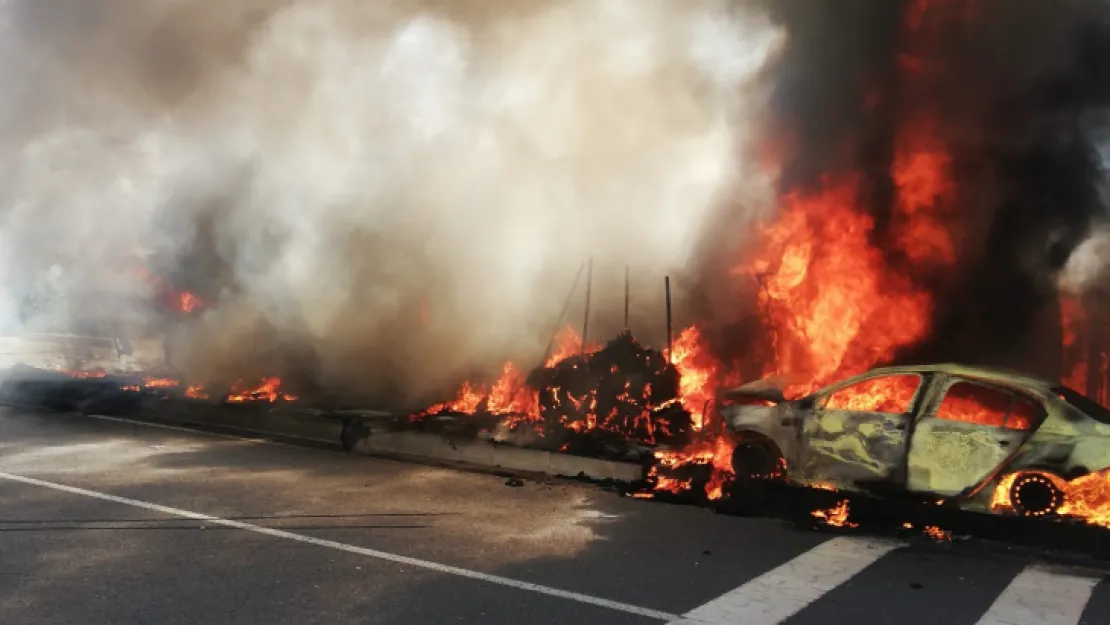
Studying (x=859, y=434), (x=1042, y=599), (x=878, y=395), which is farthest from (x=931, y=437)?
(x=1042, y=599)

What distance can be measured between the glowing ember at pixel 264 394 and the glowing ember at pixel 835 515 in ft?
28.9

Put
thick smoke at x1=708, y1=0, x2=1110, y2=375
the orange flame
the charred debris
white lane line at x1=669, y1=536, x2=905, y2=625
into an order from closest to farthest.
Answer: white lane line at x1=669, y1=536, x2=905, y2=625, the charred debris, thick smoke at x1=708, y1=0, x2=1110, y2=375, the orange flame

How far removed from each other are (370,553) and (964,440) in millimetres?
4704

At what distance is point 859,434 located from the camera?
687 cm

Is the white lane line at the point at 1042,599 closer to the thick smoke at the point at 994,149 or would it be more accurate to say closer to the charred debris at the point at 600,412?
the charred debris at the point at 600,412

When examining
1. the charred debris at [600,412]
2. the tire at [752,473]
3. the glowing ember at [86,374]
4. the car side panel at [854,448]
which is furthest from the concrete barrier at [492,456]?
the glowing ember at [86,374]

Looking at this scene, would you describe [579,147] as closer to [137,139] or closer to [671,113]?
[671,113]

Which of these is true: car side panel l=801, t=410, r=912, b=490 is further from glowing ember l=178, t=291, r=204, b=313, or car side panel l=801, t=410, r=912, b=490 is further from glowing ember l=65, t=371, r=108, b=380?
glowing ember l=65, t=371, r=108, b=380

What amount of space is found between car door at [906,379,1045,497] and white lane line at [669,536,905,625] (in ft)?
2.25

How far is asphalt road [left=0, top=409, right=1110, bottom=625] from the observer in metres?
4.54

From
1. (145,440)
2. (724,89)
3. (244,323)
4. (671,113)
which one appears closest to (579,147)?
(671,113)

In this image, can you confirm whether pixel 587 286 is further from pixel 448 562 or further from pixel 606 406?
pixel 448 562

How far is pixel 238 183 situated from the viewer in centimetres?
1599

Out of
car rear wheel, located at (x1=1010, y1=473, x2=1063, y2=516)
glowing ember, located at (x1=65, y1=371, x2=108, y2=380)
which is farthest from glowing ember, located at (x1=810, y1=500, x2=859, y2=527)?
glowing ember, located at (x1=65, y1=371, x2=108, y2=380)
